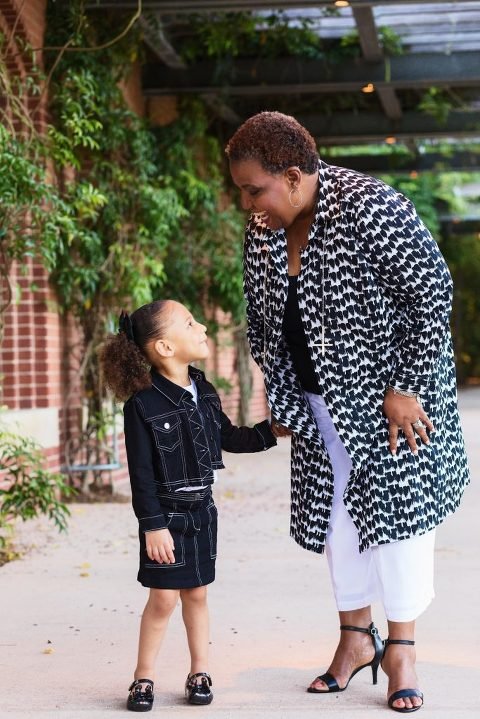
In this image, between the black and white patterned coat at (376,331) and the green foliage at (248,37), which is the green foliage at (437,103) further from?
the black and white patterned coat at (376,331)

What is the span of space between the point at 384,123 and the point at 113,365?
38.5ft

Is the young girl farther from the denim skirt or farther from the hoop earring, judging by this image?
the hoop earring

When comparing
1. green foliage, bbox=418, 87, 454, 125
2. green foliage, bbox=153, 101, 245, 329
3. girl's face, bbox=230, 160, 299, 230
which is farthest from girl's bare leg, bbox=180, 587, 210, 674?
green foliage, bbox=418, 87, 454, 125

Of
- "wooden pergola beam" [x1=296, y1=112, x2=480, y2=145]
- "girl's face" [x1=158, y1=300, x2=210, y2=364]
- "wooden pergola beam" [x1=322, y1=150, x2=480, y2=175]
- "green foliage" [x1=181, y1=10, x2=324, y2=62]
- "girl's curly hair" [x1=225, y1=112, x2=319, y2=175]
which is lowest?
"girl's face" [x1=158, y1=300, x2=210, y2=364]

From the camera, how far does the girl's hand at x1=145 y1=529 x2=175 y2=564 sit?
367cm

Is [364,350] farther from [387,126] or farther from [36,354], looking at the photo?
[387,126]

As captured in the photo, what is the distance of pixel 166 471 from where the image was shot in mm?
3742

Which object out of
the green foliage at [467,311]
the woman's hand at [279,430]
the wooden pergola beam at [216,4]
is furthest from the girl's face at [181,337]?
the green foliage at [467,311]

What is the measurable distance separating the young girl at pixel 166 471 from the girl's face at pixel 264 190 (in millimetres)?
432

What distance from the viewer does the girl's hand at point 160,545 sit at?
12.1ft

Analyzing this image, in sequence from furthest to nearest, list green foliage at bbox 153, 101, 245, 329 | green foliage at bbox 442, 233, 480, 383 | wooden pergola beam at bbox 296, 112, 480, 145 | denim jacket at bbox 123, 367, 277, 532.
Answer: green foliage at bbox 442, 233, 480, 383
wooden pergola beam at bbox 296, 112, 480, 145
green foliage at bbox 153, 101, 245, 329
denim jacket at bbox 123, 367, 277, 532

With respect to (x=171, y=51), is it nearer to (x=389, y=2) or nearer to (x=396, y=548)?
(x=389, y=2)

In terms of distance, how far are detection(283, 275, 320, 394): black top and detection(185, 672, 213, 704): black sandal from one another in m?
0.94

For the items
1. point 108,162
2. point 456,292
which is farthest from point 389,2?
point 456,292
